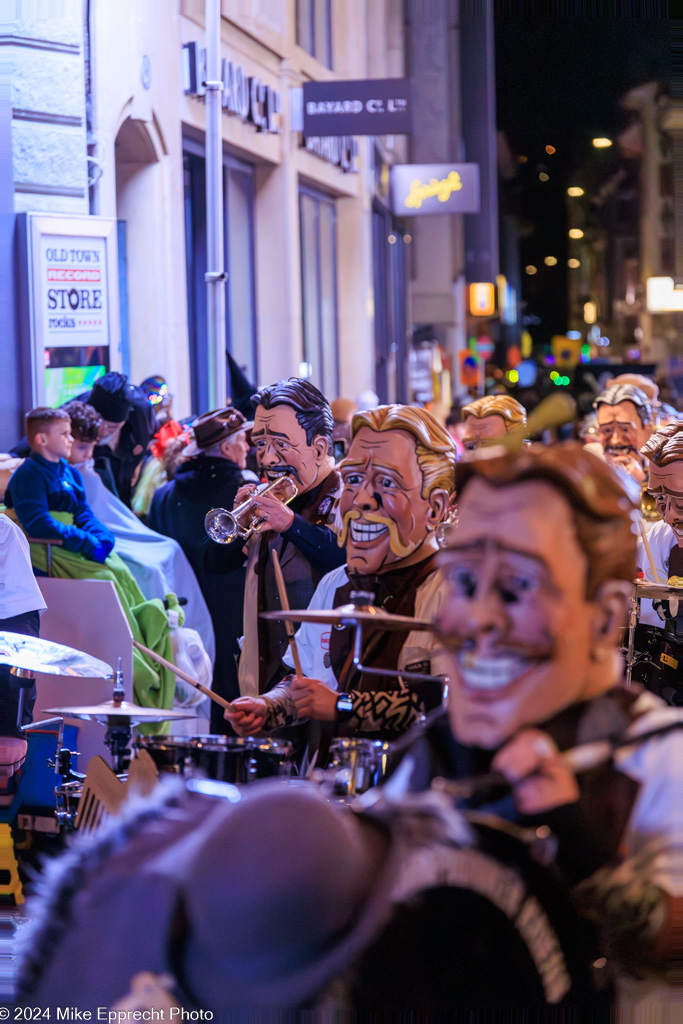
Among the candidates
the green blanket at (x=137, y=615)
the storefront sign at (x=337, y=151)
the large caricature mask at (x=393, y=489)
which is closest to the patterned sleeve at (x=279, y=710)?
the large caricature mask at (x=393, y=489)

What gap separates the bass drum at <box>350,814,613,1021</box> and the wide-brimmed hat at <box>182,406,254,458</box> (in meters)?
3.92

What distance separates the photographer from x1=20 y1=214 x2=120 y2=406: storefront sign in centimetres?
771

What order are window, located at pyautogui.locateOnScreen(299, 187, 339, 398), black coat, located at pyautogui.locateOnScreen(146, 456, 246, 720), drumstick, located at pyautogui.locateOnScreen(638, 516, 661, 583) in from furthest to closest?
window, located at pyautogui.locateOnScreen(299, 187, 339, 398)
black coat, located at pyautogui.locateOnScreen(146, 456, 246, 720)
drumstick, located at pyautogui.locateOnScreen(638, 516, 661, 583)

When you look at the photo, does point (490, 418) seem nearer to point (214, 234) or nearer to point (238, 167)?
point (214, 234)

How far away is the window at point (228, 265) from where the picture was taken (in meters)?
11.5

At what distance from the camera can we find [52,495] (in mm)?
5445

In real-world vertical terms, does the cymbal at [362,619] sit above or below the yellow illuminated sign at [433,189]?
below

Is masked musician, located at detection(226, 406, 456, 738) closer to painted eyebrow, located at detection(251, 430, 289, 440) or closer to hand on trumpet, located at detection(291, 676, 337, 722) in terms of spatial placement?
hand on trumpet, located at detection(291, 676, 337, 722)

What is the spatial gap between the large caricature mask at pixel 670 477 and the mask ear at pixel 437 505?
1.32m

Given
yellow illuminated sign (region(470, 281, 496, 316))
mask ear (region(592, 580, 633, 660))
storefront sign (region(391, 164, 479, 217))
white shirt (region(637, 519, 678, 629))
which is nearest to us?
mask ear (region(592, 580, 633, 660))

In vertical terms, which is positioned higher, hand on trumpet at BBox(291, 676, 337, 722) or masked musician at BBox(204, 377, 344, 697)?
masked musician at BBox(204, 377, 344, 697)

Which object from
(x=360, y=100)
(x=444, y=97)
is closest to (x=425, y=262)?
(x=444, y=97)

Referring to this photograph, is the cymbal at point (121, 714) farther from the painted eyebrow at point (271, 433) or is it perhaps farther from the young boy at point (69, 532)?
the young boy at point (69, 532)

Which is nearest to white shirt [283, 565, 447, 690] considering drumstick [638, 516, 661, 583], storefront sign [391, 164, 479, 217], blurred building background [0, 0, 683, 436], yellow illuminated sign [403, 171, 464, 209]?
drumstick [638, 516, 661, 583]
